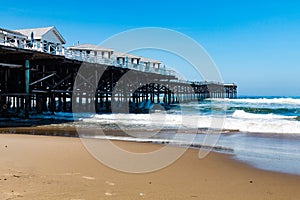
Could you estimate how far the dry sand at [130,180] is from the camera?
4.28m

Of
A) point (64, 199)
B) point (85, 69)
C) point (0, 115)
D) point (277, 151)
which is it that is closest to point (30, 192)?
point (64, 199)

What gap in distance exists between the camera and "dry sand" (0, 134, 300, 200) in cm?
428

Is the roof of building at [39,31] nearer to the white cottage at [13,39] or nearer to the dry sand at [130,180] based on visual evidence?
the white cottage at [13,39]

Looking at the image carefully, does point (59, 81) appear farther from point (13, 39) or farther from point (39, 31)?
point (39, 31)

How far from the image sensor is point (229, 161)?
278 inches

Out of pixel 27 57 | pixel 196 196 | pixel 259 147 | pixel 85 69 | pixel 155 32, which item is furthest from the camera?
pixel 85 69

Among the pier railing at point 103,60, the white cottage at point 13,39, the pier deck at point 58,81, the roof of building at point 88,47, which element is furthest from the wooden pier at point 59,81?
the roof of building at point 88,47

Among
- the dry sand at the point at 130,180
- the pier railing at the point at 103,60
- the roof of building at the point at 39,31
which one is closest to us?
the dry sand at the point at 130,180

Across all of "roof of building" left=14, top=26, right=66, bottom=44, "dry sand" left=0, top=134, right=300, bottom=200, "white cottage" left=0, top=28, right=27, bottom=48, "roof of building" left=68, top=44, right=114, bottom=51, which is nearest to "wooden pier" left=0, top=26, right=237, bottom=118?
"white cottage" left=0, top=28, right=27, bottom=48

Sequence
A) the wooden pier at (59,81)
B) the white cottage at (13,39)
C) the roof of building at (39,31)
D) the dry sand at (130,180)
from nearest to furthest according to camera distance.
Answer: the dry sand at (130,180)
the white cottage at (13,39)
the wooden pier at (59,81)
the roof of building at (39,31)

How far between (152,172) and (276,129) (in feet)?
35.9

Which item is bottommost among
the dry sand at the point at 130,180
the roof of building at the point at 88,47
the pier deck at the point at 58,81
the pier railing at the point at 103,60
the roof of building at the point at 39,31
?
the dry sand at the point at 130,180

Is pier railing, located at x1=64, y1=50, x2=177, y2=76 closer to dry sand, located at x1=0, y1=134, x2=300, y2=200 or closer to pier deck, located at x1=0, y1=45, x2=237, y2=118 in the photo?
pier deck, located at x1=0, y1=45, x2=237, y2=118

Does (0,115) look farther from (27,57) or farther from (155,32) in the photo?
(155,32)
